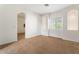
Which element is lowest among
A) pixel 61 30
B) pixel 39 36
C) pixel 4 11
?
pixel 39 36

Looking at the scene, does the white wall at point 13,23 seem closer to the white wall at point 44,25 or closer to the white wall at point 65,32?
the white wall at point 44,25

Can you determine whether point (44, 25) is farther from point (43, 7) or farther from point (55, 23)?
point (43, 7)

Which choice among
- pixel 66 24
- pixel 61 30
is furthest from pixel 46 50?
pixel 66 24

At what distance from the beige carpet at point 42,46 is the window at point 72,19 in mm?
288

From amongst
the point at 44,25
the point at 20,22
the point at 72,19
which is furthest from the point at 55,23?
the point at 20,22

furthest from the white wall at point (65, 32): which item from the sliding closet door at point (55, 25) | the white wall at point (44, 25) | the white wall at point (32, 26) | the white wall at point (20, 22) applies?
the white wall at point (20, 22)

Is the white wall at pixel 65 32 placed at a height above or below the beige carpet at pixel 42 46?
above

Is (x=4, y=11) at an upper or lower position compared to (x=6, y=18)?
upper

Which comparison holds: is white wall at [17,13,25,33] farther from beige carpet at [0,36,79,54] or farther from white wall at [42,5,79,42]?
white wall at [42,5,79,42]

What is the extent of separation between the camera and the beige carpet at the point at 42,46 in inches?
63.7

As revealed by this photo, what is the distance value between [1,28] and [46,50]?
2.99 ft

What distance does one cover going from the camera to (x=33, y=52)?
5.29ft

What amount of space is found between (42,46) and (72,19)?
29.5 inches

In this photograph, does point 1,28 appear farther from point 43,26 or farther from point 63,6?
point 63,6
